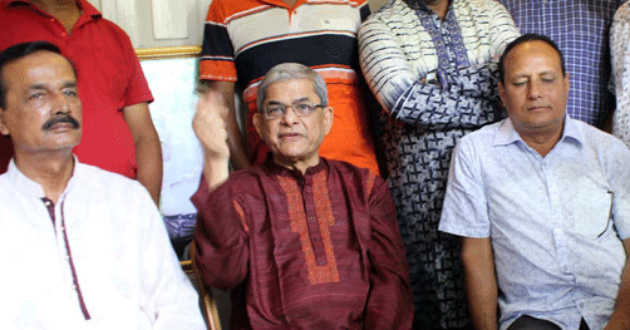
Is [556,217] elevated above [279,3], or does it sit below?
below

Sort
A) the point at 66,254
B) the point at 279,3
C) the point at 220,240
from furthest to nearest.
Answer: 1. the point at 279,3
2. the point at 220,240
3. the point at 66,254

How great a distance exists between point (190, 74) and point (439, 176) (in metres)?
1.20

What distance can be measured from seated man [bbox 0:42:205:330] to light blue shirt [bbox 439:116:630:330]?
1.04 metres

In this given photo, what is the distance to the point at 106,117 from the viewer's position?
231 cm

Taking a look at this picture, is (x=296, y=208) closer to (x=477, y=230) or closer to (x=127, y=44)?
(x=477, y=230)

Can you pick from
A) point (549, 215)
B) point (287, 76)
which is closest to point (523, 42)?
point (549, 215)

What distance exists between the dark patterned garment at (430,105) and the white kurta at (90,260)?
95 centimetres

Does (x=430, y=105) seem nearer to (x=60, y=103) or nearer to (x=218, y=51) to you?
(x=218, y=51)

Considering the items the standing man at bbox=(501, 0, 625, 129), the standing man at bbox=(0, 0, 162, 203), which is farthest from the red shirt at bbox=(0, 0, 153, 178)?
the standing man at bbox=(501, 0, 625, 129)

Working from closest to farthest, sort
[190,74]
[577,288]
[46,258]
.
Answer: [46,258], [577,288], [190,74]

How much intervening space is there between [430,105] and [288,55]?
2.04 feet

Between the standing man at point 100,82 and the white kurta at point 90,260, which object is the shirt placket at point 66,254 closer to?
the white kurta at point 90,260

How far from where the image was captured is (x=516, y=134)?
228 cm

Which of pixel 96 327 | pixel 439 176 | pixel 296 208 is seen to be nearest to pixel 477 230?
pixel 439 176
